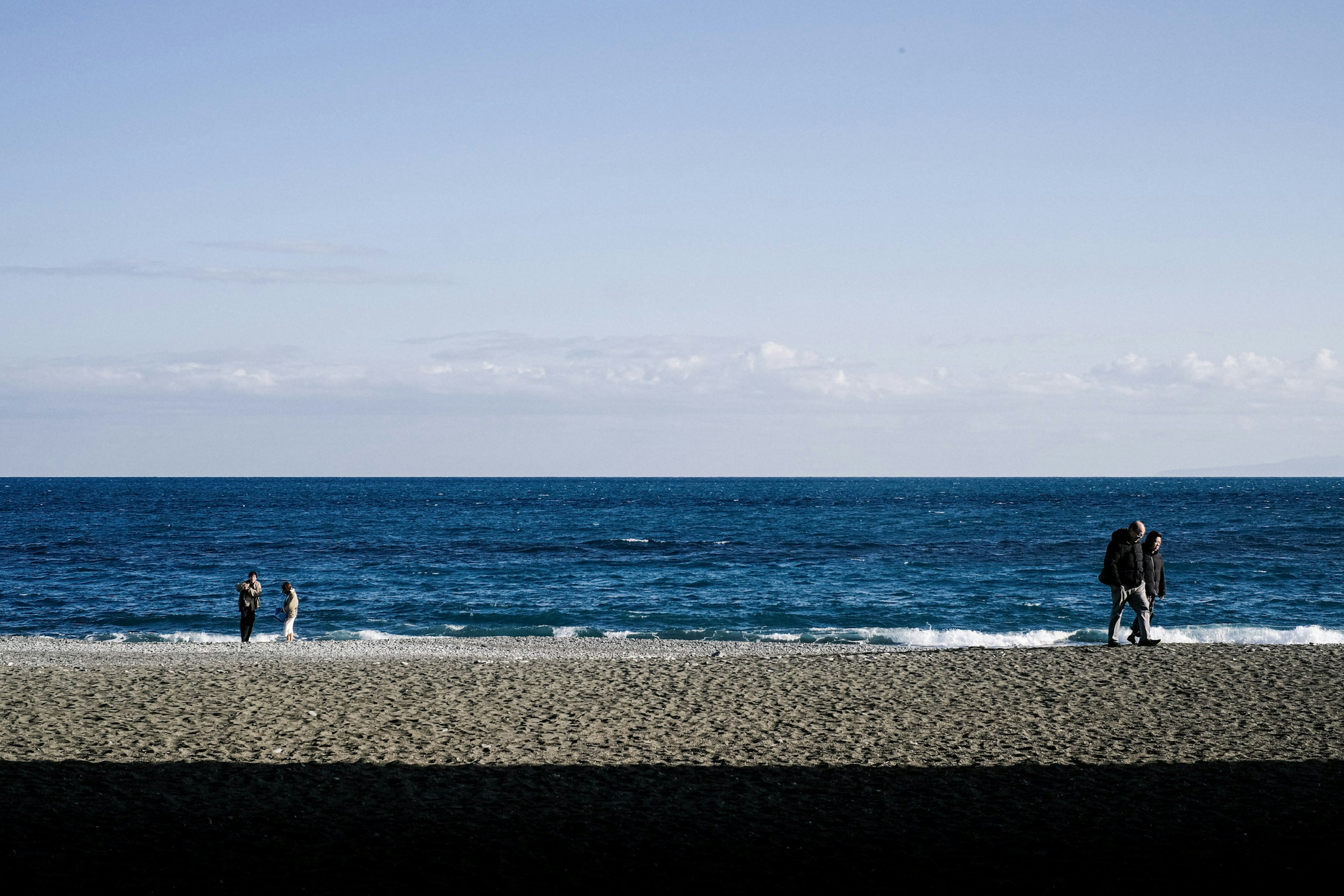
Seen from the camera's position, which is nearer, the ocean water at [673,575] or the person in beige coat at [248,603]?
the person in beige coat at [248,603]

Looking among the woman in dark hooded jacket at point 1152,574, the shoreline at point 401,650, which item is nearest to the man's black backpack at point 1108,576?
the woman in dark hooded jacket at point 1152,574

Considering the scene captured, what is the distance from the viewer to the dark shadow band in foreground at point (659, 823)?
22.0ft

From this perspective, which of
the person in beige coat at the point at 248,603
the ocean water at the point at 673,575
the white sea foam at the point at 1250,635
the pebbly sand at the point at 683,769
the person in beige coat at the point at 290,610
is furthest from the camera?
the ocean water at the point at 673,575

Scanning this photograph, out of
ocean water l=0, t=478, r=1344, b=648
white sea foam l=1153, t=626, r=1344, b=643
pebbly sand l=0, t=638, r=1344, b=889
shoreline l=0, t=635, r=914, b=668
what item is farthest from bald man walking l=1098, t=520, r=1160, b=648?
ocean water l=0, t=478, r=1344, b=648

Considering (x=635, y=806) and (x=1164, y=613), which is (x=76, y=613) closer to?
(x=635, y=806)

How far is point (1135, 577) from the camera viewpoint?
15352 millimetres

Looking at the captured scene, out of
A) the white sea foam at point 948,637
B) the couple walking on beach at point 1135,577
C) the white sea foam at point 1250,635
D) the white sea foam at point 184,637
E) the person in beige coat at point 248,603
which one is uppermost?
the couple walking on beach at point 1135,577

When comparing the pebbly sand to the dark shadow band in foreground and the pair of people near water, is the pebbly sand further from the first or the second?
the pair of people near water

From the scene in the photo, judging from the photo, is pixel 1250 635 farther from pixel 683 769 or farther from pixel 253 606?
pixel 253 606

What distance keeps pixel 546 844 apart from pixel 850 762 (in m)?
3.25

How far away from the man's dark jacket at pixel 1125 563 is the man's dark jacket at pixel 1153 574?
0.31ft

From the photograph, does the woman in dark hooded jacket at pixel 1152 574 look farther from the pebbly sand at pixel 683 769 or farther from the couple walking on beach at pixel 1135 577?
the pebbly sand at pixel 683 769

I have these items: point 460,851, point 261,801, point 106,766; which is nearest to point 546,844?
point 460,851

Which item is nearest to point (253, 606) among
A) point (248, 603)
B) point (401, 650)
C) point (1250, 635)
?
point (248, 603)
